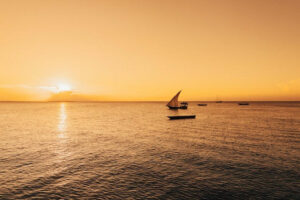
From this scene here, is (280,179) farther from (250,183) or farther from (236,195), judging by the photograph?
(236,195)

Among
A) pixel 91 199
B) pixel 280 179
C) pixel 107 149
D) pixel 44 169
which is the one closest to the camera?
pixel 91 199

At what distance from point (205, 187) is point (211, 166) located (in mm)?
5516

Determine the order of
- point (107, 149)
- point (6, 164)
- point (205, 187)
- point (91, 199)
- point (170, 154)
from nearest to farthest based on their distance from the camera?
point (91, 199)
point (205, 187)
point (6, 164)
point (170, 154)
point (107, 149)

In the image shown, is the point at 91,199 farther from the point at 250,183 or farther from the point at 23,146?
the point at 23,146

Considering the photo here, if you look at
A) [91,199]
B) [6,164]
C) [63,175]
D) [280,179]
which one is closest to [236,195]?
[280,179]

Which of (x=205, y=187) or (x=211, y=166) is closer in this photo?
(x=205, y=187)

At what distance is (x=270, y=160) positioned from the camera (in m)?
23.4

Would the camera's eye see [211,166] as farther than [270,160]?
No

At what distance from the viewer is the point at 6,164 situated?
71.4ft

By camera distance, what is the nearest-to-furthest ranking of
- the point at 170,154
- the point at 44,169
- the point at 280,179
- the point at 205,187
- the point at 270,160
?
the point at 205,187 → the point at 280,179 → the point at 44,169 → the point at 270,160 → the point at 170,154

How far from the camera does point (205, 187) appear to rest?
16344 millimetres

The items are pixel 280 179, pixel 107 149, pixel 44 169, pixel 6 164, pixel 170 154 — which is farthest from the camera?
pixel 107 149

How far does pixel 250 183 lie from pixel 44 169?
19.8 metres

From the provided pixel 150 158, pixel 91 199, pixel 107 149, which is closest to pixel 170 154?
pixel 150 158
